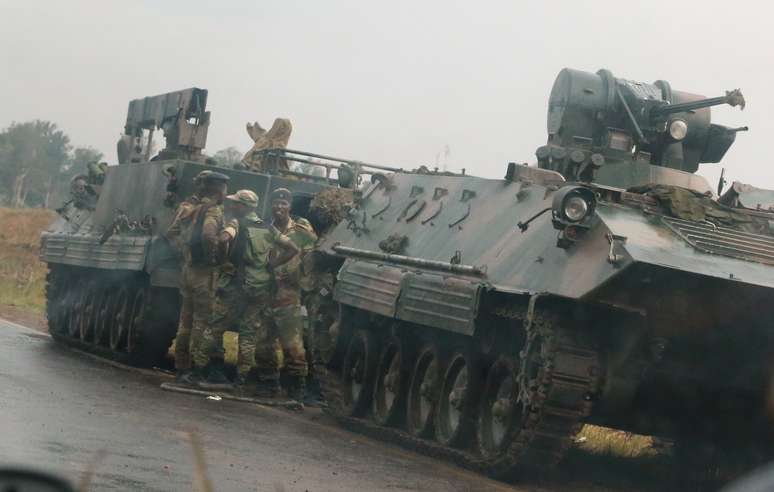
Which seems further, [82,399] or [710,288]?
[82,399]

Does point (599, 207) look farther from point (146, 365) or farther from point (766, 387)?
point (146, 365)

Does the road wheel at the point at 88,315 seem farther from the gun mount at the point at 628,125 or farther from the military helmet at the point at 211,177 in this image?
the gun mount at the point at 628,125

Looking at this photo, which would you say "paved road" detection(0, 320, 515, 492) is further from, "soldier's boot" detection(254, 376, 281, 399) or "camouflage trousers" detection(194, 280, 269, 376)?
"camouflage trousers" detection(194, 280, 269, 376)

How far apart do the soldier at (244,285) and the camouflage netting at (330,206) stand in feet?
5.32

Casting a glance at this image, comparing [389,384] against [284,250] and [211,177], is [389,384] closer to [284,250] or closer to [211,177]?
[284,250]

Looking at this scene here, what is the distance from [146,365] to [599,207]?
25.9ft

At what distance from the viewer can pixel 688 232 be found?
9578mm

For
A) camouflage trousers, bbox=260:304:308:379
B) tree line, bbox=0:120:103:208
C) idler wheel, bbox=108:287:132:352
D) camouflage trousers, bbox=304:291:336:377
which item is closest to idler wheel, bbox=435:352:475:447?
camouflage trousers, bbox=304:291:336:377

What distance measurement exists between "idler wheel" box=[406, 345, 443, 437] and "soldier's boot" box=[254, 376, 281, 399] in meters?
2.32

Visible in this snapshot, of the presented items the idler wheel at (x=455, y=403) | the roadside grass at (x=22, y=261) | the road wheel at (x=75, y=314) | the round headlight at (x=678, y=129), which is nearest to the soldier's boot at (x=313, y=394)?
the idler wheel at (x=455, y=403)

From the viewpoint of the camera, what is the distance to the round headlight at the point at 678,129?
12895 mm

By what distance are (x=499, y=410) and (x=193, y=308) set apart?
5060mm

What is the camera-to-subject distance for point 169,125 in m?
20.5

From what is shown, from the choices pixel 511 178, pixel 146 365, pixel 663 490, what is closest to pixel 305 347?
pixel 146 365
